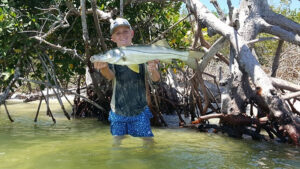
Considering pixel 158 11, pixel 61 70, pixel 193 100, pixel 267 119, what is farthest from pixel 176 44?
pixel 267 119

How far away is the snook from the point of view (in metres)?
3.06

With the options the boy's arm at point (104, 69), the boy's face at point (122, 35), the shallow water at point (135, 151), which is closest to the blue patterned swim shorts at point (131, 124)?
the shallow water at point (135, 151)

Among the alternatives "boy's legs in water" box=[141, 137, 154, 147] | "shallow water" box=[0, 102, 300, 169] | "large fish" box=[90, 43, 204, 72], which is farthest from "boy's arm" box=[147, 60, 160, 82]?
"shallow water" box=[0, 102, 300, 169]

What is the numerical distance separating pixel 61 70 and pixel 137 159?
12.3 ft

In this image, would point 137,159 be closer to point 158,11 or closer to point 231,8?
point 231,8

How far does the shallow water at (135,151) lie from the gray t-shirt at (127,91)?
1.88 ft

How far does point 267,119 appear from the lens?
16.2 ft

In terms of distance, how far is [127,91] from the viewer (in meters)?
4.12

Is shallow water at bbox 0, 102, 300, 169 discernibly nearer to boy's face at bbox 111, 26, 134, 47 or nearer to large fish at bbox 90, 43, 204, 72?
large fish at bbox 90, 43, 204, 72

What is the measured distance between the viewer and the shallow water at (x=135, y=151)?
3.71m

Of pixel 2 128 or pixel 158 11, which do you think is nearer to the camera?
pixel 2 128

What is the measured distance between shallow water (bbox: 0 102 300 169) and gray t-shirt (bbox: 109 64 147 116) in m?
0.57

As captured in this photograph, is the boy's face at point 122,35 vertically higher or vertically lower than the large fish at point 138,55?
higher

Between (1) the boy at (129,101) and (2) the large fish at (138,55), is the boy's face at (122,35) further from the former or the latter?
(2) the large fish at (138,55)
